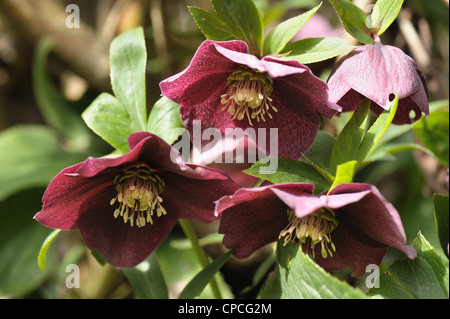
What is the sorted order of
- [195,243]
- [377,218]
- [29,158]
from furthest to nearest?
1. [29,158]
2. [195,243]
3. [377,218]

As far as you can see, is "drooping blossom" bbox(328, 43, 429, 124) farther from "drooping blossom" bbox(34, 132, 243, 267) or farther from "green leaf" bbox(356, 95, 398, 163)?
"drooping blossom" bbox(34, 132, 243, 267)

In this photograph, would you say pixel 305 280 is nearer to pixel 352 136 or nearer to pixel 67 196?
pixel 352 136

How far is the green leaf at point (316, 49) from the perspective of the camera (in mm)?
556

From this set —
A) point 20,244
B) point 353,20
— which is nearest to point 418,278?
point 353,20

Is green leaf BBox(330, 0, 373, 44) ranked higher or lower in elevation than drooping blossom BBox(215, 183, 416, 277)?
higher

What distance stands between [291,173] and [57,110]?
98 centimetres

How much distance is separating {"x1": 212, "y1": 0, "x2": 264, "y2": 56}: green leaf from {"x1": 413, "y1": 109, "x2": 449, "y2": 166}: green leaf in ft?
1.04

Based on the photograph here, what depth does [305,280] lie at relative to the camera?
20.2 inches

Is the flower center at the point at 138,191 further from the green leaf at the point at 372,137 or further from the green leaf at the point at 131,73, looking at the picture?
the green leaf at the point at 372,137

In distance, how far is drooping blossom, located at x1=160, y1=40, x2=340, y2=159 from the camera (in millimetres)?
570

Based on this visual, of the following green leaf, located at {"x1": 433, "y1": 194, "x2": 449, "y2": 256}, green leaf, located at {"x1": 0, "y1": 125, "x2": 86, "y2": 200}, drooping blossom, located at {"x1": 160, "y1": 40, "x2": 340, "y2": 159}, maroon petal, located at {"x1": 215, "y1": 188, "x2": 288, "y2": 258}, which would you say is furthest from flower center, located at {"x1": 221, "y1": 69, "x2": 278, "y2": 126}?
green leaf, located at {"x1": 0, "y1": 125, "x2": 86, "y2": 200}

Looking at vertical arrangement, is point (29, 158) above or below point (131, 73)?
below

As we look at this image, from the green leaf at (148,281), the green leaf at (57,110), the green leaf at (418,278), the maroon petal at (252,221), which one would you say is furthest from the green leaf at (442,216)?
the green leaf at (57,110)

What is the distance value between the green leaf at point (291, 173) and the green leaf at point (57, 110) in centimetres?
90
